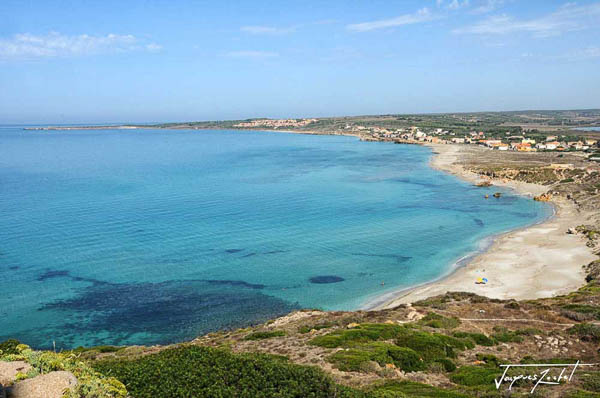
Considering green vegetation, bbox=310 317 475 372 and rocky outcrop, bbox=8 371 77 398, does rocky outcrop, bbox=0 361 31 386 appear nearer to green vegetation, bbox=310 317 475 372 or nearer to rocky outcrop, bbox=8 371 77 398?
rocky outcrop, bbox=8 371 77 398

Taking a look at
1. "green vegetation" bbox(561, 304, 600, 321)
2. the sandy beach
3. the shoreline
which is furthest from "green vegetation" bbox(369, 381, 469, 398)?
the sandy beach

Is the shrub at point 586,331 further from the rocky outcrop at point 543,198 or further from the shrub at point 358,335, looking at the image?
the rocky outcrop at point 543,198

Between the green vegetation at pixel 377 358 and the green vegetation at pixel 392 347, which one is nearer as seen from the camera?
the green vegetation at pixel 377 358

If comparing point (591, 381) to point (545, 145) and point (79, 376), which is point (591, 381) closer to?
point (79, 376)

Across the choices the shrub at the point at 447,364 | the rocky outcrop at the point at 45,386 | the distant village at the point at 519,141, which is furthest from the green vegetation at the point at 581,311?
the distant village at the point at 519,141

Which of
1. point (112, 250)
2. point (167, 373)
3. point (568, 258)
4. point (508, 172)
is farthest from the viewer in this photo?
point (508, 172)

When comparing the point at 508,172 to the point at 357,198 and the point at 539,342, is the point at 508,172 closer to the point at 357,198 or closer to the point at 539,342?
the point at 357,198

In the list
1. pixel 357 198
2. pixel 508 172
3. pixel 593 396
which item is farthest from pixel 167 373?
pixel 508 172
